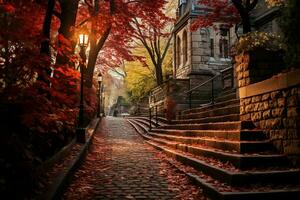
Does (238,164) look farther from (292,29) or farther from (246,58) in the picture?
(246,58)

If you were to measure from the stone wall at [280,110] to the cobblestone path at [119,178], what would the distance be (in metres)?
2.44

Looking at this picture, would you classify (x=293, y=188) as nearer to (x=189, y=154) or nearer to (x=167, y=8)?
(x=189, y=154)

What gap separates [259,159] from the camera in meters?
6.86

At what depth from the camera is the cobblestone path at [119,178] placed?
673cm

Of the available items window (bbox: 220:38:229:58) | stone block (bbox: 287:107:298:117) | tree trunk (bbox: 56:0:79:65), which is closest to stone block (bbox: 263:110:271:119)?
stone block (bbox: 287:107:298:117)

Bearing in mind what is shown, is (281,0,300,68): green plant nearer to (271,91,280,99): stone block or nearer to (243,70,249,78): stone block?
(271,91,280,99): stone block

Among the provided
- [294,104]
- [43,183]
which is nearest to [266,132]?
[294,104]

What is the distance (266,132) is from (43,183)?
15.6ft

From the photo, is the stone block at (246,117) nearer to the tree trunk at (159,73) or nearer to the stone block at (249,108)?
the stone block at (249,108)

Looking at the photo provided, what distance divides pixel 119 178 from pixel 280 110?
3.81 m

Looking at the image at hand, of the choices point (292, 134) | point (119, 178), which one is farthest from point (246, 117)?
point (119, 178)

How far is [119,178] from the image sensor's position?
27.0 ft

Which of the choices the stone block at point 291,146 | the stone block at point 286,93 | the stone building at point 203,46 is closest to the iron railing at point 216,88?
the stone building at point 203,46

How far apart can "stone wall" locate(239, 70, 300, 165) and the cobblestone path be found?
96.1 inches
